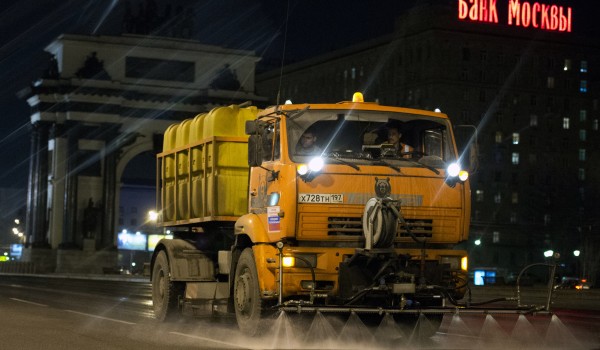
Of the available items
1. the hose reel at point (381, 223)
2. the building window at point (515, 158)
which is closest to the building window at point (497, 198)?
the building window at point (515, 158)

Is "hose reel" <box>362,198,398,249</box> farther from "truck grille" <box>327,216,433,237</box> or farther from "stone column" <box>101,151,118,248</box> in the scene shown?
"stone column" <box>101,151,118,248</box>

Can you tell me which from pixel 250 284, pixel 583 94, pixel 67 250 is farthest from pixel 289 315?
pixel 583 94

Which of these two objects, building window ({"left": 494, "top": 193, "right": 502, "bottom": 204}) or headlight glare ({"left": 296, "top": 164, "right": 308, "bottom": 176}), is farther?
building window ({"left": 494, "top": 193, "right": 502, "bottom": 204})

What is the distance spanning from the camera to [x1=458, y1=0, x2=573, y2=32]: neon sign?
131 m

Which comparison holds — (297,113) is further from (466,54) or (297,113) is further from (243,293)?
(466,54)

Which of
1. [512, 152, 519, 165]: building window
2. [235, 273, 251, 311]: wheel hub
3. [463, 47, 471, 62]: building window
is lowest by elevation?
[235, 273, 251, 311]: wheel hub

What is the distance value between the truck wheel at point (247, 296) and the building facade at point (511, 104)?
10824 cm

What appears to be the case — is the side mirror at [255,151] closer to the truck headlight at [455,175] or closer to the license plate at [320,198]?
the license plate at [320,198]

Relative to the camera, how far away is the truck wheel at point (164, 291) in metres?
23.3


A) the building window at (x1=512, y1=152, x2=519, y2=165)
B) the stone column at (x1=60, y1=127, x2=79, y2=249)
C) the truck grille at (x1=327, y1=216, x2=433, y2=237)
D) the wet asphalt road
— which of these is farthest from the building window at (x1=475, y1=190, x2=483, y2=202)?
the truck grille at (x1=327, y1=216, x2=433, y2=237)

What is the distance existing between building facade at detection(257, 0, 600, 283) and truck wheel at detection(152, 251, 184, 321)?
341 feet

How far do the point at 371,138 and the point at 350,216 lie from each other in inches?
59.1

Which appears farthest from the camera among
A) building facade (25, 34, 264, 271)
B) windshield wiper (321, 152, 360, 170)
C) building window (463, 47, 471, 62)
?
building window (463, 47, 471, 62)

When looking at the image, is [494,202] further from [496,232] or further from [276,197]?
[276,197]
